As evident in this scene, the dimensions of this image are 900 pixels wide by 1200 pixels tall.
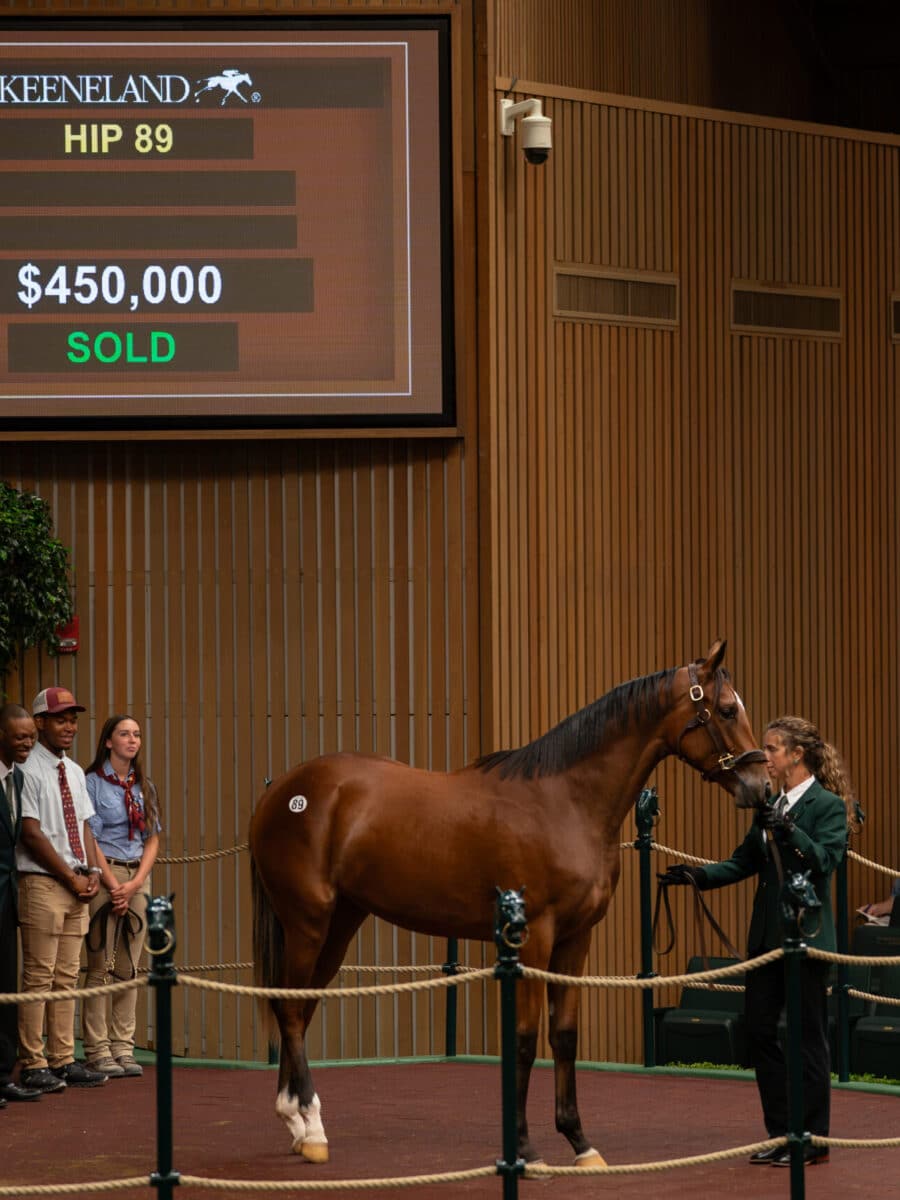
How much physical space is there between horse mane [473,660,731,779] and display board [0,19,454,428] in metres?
3.90

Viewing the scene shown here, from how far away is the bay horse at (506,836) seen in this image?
6.68m

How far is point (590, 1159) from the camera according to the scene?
6527 mm

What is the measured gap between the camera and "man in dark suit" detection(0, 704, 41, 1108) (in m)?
7.90

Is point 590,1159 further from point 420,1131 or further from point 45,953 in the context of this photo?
point 45,953

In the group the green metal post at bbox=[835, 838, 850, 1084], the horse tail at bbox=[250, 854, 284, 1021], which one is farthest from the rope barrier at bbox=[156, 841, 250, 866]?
the green metal post at bbox=[835, 838, 850, 1084]

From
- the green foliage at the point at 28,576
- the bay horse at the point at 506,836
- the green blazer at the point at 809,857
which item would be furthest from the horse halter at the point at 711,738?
the green foliage at the point at 28,576

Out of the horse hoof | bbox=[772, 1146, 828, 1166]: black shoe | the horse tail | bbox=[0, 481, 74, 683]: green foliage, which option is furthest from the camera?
bbox=[0, 481, 74, 683]: green foliage

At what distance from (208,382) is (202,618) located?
4.41 ft

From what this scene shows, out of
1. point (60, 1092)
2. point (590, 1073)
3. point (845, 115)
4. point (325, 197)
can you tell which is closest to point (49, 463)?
point (325, 197)

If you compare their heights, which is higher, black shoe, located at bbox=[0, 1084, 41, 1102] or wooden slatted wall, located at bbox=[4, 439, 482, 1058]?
wooden slatted wall, located at bbox=[4, 439, 482, 1058]

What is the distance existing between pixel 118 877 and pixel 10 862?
89 cm

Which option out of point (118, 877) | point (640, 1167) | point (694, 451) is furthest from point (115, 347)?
point (640, 1167)

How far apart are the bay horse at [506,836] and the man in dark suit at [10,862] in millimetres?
1432

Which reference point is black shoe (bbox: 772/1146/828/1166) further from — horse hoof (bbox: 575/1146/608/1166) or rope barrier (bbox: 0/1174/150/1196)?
rope barrier (bbox: 0/1174/150/1196)
